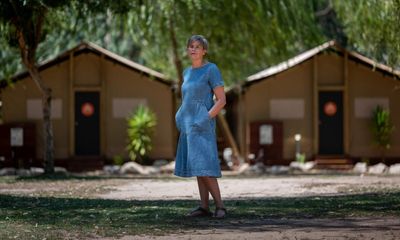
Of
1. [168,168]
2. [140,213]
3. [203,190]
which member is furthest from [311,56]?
[203,190]

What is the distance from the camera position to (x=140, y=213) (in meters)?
9.14

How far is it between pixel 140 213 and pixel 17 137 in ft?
51.0

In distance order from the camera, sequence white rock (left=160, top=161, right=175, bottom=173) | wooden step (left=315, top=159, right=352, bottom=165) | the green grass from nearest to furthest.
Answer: the green grass, white rock (left=160, top=161, right=175, bottom=173), wooden step (left=315, top=159, right=352, bottom=165)

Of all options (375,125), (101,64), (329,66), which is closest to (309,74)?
(329,66)

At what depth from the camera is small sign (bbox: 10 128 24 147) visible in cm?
2395

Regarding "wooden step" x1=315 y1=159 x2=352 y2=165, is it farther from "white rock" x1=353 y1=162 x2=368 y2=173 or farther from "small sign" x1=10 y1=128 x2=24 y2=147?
"small sign" x1=10 y1=128 x2=24 y2=147

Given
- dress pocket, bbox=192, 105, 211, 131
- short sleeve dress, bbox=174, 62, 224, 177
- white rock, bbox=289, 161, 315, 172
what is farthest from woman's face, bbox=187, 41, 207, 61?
white rock, bbox=289, 161, 315, 172

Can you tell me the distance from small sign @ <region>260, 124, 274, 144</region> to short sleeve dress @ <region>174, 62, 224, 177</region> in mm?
15992

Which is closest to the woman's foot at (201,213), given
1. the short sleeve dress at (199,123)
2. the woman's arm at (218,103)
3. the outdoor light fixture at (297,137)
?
the short sleeve dress at (199,123)

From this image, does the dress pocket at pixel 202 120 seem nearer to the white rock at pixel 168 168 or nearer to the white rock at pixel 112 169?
the white rock at pixel 112 169

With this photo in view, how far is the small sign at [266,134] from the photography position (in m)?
24.4

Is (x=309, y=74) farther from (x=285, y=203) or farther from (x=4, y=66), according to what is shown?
(x=285, y=203)

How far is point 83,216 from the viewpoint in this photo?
9023 millimetres

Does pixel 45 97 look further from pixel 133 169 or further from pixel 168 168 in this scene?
pixel 168 168
